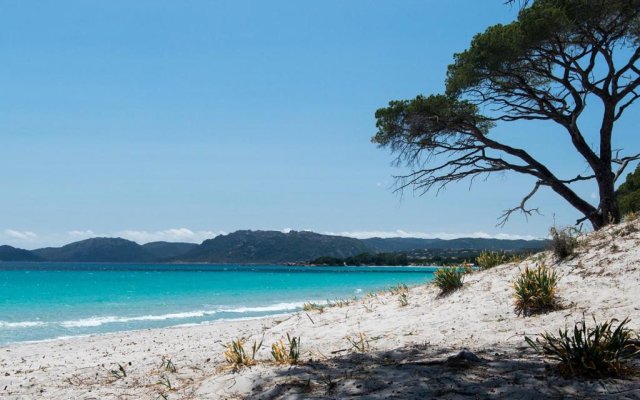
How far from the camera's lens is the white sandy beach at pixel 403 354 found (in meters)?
4.94

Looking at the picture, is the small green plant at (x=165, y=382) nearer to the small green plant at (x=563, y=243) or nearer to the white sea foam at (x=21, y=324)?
the small green plant at (x=563, y=243)

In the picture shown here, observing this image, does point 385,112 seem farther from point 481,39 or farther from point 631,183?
point 631,183

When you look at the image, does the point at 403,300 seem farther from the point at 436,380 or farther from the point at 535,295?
the point at 436,380

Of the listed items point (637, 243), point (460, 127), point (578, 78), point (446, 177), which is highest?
point (578, 78)

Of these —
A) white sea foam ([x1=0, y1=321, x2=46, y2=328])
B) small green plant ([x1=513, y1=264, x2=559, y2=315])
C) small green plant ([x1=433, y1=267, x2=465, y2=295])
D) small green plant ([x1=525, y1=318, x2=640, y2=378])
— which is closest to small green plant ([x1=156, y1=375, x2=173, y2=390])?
small green plant ([x1=525, y1=318, x2=640, y2=378])

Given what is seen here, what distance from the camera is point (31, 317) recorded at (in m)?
23.8

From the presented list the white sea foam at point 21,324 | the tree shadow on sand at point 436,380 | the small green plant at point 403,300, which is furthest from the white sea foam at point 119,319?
the tree shadow on sand at point 436,380

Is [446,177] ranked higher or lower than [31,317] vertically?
higher

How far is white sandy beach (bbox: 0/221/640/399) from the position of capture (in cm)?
494

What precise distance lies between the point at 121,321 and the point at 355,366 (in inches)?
730

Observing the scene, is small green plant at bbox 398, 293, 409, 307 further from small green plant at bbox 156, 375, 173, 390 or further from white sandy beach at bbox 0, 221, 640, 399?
small green plant at bbox 156, 375, 173, 390

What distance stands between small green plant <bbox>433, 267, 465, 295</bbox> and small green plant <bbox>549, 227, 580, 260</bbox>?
6.89 feet

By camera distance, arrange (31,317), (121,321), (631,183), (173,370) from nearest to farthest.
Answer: (173,370)
(121,321)
(31,317)
(631,183)

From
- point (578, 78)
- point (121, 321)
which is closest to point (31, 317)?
point (121, 321)
